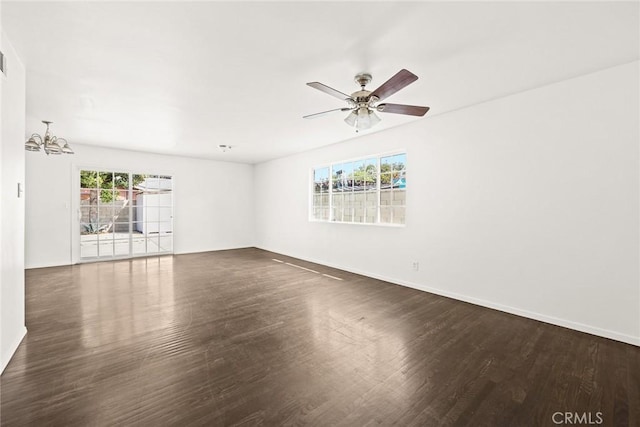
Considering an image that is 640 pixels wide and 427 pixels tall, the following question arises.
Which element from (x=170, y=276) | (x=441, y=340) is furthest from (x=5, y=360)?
(x=441, y=340)

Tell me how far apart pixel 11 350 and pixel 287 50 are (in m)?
3.29

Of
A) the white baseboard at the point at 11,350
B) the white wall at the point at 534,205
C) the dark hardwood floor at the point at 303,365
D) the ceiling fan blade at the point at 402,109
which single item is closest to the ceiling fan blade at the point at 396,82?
the ceiling fan blade at the point at 402,109

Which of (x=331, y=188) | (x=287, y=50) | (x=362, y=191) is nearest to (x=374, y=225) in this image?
(x=362, y=191)

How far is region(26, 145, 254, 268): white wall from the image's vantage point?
5.26 m

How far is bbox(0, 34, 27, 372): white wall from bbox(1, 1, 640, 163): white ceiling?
1.02ft

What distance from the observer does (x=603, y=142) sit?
8.46ft

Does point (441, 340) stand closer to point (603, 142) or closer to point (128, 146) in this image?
point (603, 142)

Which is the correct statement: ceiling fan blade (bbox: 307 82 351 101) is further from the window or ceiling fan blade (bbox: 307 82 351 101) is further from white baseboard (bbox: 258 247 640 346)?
white baseboard (bbox: 258 247 640 346)

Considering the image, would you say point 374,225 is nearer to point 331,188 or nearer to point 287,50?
point 331,188

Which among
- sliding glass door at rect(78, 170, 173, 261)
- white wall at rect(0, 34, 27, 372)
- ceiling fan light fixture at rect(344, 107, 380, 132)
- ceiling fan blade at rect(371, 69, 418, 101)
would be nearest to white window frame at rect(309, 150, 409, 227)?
ceiling fan light fixture at rect(344, 107, 380, 132)

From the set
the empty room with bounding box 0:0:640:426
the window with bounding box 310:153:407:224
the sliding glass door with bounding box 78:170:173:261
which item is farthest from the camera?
the sliding glass door with bounding box 78:170:173:261

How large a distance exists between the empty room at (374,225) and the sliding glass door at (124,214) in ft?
4.61

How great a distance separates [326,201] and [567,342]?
4261 mm

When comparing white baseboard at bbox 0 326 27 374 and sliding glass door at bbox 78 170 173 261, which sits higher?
sliding glass door at bbox 78 170 173 261
